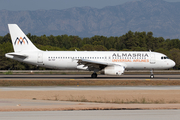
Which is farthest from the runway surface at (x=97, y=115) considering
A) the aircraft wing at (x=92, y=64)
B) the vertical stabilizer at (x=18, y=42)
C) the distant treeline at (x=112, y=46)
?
the distant treeline at (x=112, y=46)

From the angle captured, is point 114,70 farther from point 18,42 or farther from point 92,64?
point 18,42

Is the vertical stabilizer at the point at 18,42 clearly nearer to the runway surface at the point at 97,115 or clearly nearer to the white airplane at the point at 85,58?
the white airplane at the point at 85,58

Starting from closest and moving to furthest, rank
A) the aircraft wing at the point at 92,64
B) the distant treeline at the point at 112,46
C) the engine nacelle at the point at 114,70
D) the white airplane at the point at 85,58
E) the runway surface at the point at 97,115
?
the runway surface at the point at 97,115, the aircraft wing at the point at 92,64, the engine nacelle at the point at 114,70, the white airplane at the point at 85,58, the distant treeline at the point at 112,46

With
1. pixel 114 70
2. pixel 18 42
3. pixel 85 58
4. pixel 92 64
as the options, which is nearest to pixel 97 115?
pixel 114 70

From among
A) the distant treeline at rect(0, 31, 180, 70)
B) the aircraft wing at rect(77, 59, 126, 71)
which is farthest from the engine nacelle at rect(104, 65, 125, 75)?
the distant treeline at rect(0, 31, 180, 70)

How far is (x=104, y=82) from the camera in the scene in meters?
31.4

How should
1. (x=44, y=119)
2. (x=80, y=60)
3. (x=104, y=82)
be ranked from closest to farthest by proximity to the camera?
(x=44, y=119)
(x=104, y=82)
(x=80, y=60)

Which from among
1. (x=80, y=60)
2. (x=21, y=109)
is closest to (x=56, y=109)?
(x=21, y=109)

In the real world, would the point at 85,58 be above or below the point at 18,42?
below

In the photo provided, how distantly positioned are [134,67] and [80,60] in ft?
28.3

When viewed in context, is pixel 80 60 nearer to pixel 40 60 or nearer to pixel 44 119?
pixel 40 60

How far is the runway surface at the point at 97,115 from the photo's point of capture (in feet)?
41.8

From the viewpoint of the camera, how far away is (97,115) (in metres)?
13.4

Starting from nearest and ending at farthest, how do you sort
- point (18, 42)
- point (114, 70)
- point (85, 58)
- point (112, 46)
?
1. point (114, 70)
2. point (85, 58)
3. point (18, 42)
4. point (112, 46)
